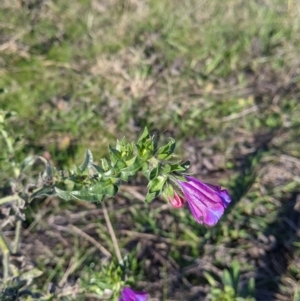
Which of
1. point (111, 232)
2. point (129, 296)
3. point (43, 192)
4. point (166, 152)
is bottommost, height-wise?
point (111, 232)

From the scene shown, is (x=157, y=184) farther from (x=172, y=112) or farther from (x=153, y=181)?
(x=172, y=112)

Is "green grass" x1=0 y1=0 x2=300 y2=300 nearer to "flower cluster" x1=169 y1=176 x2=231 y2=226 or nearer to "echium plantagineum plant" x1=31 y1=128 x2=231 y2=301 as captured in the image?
"echium plantagineum plant" x1=31 y1=128 x2=231 y2=301

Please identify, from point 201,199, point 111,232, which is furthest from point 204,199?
point 111,232

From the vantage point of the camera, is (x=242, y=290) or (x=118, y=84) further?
(x=118, y=84)

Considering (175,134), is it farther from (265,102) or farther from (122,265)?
(122,265)

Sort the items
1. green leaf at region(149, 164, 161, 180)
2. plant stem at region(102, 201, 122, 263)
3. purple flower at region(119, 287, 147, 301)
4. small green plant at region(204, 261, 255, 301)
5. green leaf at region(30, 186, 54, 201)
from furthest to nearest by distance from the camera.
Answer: plant stem at region(102, 201, 122, 263) → small green plant at region(204, 261, 255, 301) → purple flower at region(119, 287, 147, 301) → green leaf at region(30, 186, 54, 201) → green leaf at region(149, 164, 161, 180)

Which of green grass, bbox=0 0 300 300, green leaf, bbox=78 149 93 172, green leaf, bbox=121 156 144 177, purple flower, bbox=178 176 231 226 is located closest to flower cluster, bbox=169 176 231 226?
purple flower, bbox=178 176 231 226

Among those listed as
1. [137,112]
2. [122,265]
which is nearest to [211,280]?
[122,265]
